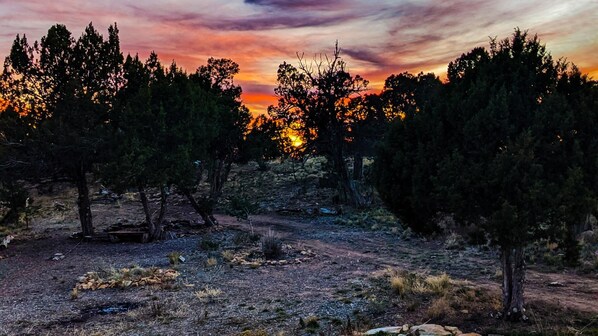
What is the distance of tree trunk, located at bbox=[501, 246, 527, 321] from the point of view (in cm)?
977

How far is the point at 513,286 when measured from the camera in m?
9.90

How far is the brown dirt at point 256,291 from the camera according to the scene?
1038 cm

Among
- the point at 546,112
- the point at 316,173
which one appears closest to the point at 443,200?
the point at 546,112

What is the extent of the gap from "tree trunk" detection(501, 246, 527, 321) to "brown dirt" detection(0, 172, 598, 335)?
1.23 feet

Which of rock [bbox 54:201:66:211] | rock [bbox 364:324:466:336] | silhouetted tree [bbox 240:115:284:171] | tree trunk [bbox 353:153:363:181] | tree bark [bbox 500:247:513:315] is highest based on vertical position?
silhouetted tree [bbox 240:115:284:171]

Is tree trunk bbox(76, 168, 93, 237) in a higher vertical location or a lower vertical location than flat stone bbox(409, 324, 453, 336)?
higher

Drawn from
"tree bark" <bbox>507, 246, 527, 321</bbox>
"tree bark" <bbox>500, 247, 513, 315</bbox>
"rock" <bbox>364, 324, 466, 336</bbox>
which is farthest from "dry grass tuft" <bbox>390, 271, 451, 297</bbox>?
"rock" <bbox>364, 324, 466, 336</bbox>

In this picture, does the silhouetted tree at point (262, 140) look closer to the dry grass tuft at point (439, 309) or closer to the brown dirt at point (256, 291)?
the brown dirt at point (256, 291)

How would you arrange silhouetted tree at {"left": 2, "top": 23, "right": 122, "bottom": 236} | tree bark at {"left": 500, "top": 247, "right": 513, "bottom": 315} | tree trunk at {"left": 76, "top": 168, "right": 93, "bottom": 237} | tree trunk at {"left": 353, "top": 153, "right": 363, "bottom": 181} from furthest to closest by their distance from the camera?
1. tree trunk at {"left": 353, "top": 153, "right": 363, "bottom": 181}
2. tree trunk at {"left": 76, "top": 168, "right": 93, "bottom": 237}
3. silhouetted tree at {"left": 2, "top": 23, "right": 122, "bottom": 236}
4. tree bark at {"left": 500, "top": 247, "right": 513, "bottom": 315}

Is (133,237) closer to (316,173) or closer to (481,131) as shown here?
(481,131)

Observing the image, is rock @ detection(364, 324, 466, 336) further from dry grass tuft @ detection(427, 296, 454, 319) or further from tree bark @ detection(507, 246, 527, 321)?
tree bark @ detection(507, 246, 527, 321)

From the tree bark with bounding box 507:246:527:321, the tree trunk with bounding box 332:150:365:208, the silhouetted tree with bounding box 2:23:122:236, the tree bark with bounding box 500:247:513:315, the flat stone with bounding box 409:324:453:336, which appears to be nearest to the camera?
the flat stone with bounding box 409:324:453:336

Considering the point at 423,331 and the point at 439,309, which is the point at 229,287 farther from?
the point at 423,331

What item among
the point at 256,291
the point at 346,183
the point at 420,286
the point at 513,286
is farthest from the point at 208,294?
the point at 346,183
